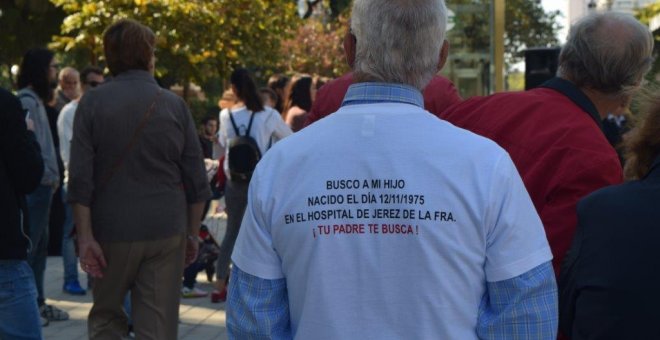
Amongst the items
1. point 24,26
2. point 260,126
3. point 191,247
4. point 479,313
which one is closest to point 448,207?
point 479,313

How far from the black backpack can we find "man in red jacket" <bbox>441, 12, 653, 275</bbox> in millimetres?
5557

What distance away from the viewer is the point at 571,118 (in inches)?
152

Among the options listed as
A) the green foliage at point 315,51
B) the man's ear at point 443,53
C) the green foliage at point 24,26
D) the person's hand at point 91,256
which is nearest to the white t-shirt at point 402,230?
the man's ear at point 443,53

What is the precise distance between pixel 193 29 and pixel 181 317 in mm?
20179

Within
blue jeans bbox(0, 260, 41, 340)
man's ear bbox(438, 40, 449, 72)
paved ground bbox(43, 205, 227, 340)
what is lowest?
paved ground bbox(43, 205, 227, 340)

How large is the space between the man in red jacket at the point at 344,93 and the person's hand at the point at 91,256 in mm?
1181

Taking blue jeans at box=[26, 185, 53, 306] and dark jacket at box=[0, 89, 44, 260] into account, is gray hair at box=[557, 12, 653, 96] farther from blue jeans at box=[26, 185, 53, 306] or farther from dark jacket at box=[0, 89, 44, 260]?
blue jeans at box=[26, 185, 53, 306]

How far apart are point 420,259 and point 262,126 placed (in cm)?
735

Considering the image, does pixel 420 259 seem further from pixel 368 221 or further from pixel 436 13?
pixel 436 13

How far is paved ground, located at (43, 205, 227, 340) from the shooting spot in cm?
888

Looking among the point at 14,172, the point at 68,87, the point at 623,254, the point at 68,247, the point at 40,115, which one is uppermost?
the point at 623,254

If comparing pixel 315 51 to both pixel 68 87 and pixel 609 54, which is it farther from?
pixel 609 54

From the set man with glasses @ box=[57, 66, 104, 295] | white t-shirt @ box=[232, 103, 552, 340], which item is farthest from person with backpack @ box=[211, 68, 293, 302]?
white t-shirt @ box=[232, 103, 552, 340]

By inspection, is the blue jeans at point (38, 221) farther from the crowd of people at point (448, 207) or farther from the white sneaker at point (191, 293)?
the crowd of people at point (448, 207)
